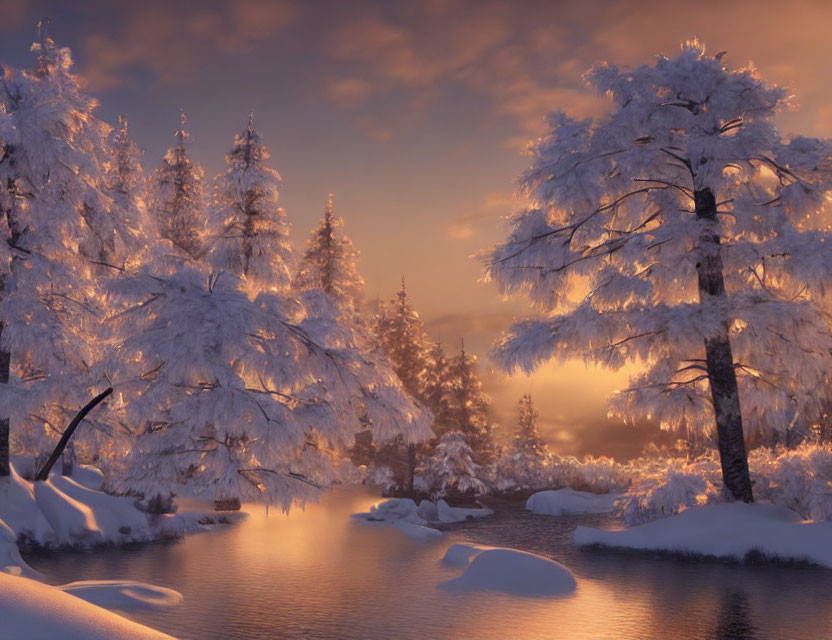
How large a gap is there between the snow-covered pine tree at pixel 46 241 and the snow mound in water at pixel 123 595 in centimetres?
621

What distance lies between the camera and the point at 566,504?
27.1 m

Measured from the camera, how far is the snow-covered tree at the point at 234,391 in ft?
35.1

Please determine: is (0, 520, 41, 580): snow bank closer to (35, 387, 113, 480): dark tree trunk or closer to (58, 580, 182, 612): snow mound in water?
(58, 580, 182, 612): snow mound in water

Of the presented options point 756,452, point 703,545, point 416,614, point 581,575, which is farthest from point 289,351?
point 756,452

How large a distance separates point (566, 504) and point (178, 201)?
21711 mm

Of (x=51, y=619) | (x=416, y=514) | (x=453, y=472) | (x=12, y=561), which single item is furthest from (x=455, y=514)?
(x=51, y=619)

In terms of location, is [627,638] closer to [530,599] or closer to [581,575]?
[530,599]

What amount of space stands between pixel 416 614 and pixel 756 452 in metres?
12.2

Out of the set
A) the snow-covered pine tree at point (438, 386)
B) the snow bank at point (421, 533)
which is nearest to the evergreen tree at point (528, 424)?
the snow-covered pine tree at point (438, 386)

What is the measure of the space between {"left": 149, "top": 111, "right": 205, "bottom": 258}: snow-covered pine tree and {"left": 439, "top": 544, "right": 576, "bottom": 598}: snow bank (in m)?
22.8

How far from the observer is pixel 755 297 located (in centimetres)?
1291

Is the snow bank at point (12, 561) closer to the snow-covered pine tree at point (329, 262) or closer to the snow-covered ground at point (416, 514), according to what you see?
the snow-covered ground at point (416, 514)

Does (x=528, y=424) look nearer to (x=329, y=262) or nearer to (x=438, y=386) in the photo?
(x=438, y=386)

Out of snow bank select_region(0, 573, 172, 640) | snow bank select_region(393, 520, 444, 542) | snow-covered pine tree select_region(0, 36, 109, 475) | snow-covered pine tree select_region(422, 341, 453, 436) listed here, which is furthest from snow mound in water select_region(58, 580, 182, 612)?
snow-covered pine tree select_region(422, 341, 453, 436)
